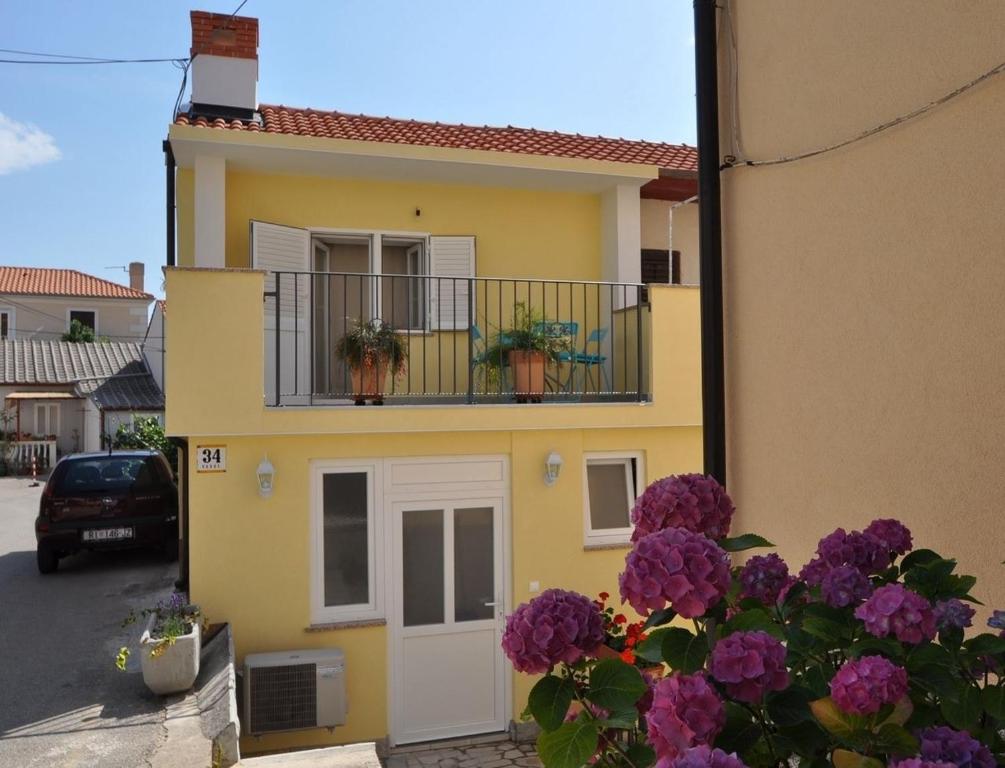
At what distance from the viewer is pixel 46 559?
1125cm

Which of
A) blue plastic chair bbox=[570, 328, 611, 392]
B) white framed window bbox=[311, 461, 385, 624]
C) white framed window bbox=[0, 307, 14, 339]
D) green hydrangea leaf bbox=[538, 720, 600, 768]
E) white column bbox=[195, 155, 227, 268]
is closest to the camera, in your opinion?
green hydrangea leaf bbox=[538, 720, 600, 768]

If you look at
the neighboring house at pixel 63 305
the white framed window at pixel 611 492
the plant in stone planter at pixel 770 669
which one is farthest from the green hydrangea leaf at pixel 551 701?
the neighboring house at pixel 63 305

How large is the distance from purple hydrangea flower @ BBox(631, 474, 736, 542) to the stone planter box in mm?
5172

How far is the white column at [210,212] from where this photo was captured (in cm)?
916

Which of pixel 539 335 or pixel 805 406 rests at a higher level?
pixel 539 335

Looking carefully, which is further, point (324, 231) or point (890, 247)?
point (324, 231)

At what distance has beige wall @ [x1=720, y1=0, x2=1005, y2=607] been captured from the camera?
9.77 ft

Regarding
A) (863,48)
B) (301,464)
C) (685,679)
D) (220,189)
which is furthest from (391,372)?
(685,679)

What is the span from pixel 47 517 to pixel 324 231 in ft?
17.3

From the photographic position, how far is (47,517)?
430 inches

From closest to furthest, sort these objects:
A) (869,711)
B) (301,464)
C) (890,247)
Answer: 1. (869,711)
2. (890,247)
3. (301,464)

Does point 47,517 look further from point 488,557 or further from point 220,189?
point 488,557

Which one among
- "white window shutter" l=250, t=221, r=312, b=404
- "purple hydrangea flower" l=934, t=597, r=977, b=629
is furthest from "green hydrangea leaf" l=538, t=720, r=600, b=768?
"white window shutter" l=250, t=221, r=312, b=404

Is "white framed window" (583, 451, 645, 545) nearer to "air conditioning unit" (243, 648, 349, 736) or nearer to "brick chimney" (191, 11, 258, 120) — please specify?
"air conditioning unit" (243, 648, 349, 736)
